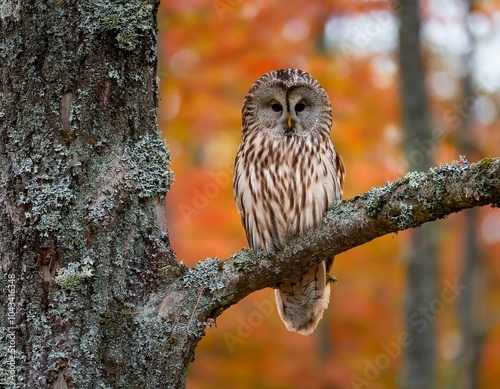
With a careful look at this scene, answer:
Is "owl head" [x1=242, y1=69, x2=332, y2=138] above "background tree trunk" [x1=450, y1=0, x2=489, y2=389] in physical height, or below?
below

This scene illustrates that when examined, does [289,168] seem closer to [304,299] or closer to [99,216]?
[304,299]

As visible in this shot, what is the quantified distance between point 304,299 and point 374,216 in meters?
1.47

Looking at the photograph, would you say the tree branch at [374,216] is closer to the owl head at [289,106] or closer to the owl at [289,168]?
the owl at [289,168]

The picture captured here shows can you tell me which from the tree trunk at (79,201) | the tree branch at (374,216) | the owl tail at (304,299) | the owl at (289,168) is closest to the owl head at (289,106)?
the owl at (289,168)

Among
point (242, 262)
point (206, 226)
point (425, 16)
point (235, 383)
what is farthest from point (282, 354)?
point (242, 262)

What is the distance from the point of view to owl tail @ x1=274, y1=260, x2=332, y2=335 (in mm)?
3988

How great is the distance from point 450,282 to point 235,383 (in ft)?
13.9

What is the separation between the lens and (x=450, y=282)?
37.2 feet

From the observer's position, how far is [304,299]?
404 centimetres

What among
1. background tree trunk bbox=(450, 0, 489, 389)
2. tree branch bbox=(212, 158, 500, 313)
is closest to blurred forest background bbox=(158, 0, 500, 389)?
background tree trunk bbox=(450, 0, 489, 389)

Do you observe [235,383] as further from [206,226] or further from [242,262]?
[242,262]

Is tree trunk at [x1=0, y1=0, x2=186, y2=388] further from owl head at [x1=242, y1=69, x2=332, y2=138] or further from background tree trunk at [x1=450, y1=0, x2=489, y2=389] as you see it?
background tree trunk at [x1=450, y1=0, x2=489, y2=389]

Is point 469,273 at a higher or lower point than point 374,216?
higher

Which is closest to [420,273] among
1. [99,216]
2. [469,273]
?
[469,273]
